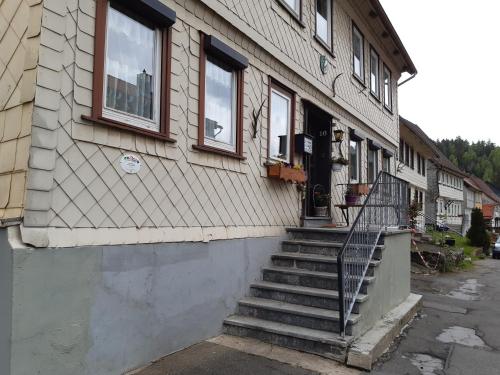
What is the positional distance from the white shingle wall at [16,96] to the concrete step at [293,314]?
10.7 ft

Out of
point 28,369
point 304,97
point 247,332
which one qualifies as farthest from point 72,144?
point 304,97

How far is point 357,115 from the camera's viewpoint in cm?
1070

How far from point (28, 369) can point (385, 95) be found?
43.1 feet

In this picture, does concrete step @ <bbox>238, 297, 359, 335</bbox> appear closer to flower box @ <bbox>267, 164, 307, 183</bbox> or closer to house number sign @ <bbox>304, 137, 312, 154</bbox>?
A: flower box @ <bbox>267, 164, 307, 183</bbox>

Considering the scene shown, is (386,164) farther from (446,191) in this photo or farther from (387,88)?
(446,191)

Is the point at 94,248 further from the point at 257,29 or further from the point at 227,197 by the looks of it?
the point at 257,29

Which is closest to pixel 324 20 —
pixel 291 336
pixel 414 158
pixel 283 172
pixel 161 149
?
pixel 283 172

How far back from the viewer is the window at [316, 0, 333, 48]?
352 inches

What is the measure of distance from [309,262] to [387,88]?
989cm

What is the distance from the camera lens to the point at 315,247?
664 centimetres

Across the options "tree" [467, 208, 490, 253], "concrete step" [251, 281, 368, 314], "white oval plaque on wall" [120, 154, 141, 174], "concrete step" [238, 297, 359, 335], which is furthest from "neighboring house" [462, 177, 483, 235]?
"white oval plaque on wall" [120, 154, 141, 174]

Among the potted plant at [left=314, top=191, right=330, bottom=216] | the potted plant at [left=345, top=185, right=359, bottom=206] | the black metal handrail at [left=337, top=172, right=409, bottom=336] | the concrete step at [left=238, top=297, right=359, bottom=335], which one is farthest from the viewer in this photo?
the potted plant at [left=345, top=185, right=359, bottom=206]

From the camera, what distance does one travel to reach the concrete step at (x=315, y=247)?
6.40 meters

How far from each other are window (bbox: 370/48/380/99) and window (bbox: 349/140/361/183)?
2247mm
